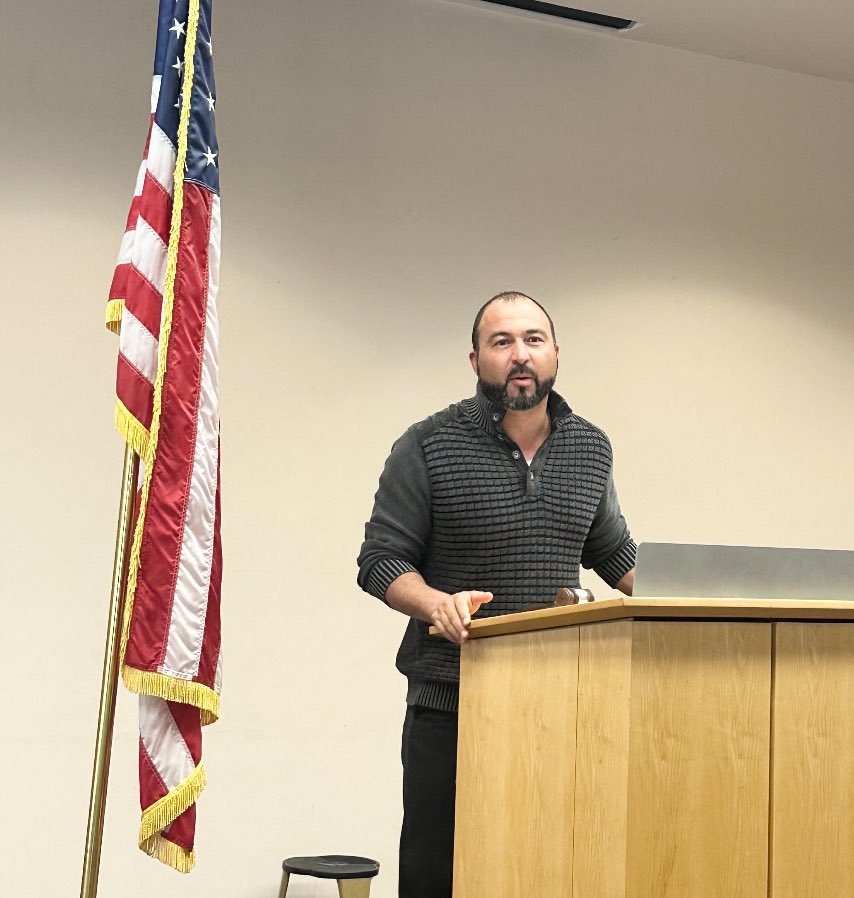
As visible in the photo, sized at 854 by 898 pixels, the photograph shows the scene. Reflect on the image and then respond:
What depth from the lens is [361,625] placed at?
14.4 feet

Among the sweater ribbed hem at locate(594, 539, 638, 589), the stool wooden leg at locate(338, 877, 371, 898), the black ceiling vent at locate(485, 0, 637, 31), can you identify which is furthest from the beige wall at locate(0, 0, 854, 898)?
the sweater ribbed hem at locate(594, 539, 638, 589)

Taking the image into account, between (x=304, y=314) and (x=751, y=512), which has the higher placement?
(x=304, y=314)

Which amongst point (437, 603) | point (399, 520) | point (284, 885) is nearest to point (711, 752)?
point (437, 603)

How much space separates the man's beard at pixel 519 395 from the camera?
2602 millimetres

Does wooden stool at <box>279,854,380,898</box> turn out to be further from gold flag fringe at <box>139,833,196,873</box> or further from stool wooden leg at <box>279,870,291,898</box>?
gold flag fringe at <box>139,833,196,873</box>

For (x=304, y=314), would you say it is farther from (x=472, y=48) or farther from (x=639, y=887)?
(x=639, y=887)

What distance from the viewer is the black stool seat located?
368cm


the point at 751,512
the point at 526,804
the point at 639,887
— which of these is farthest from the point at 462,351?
the point at 639,887

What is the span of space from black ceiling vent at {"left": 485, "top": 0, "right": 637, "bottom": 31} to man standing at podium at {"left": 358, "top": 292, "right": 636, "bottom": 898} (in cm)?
246

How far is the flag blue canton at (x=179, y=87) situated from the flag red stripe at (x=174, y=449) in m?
0.06

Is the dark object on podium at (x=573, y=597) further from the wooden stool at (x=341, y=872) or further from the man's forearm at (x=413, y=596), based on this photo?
the wooden stool at (x=341, y=872)

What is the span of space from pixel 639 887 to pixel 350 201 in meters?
3.37

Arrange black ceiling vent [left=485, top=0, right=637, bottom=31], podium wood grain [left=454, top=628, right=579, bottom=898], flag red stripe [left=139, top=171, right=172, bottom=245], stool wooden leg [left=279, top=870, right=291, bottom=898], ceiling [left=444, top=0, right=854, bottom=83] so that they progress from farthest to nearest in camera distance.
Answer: black ceiling vent [left=485, top=0, right=637, bottom=31]
ceiling [left=444, top=0, right=854, bottom=83]
stool wooden leg [left=279, top=870, right=291, bottom=898]
flag red stripe [left=139, top=171, right=172, bottom=245]
podium wood grain [left=454, top=628, right=579, bottom=898]

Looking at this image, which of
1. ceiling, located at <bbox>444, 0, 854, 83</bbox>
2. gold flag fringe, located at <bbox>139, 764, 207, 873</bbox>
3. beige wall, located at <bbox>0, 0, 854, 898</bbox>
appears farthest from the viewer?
ceiling, located at <bbox>444, 0, 854, 83</bbox>
